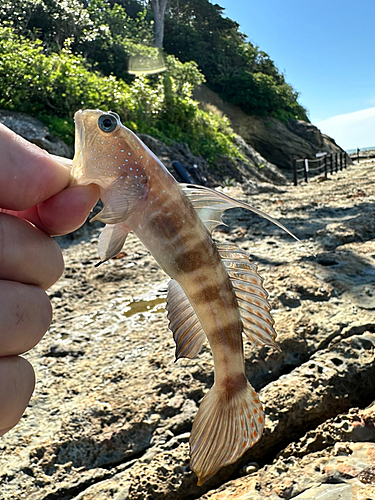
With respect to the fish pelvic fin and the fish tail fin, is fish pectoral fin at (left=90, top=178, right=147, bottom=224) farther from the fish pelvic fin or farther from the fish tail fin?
the fish tail fin

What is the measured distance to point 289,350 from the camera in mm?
2350

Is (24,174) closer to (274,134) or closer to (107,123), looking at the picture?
(107,123)

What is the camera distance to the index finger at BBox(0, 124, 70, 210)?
1.18 metres

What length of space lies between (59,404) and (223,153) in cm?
1317

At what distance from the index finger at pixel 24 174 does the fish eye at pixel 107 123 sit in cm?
21

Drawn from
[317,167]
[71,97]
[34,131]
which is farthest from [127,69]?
[34,131]

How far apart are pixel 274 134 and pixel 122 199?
25.9 meters

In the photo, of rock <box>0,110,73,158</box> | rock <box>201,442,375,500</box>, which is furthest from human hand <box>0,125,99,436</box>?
rock <box>0,110,73,158</box>

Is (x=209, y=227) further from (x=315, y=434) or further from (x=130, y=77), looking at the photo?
(x=130, y=77)

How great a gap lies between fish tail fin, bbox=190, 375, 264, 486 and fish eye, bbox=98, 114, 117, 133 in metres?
0.80

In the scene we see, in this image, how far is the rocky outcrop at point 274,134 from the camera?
2467cm

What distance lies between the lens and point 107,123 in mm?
1118

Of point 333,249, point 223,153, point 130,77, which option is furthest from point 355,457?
point 130,77

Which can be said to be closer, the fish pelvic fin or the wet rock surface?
the fish pelvic fin
